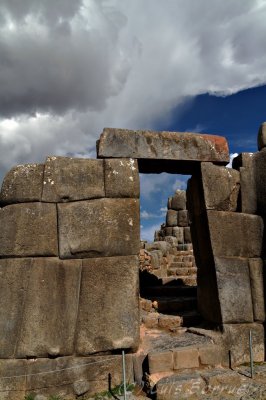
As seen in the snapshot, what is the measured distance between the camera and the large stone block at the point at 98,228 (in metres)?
5.16

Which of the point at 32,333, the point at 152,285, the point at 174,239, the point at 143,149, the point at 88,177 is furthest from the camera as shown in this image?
the point at 174,239

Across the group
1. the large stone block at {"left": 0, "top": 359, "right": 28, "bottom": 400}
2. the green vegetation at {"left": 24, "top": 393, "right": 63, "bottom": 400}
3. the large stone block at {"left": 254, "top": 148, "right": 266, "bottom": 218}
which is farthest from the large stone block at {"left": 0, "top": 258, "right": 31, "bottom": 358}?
the large stone block at {"left": 254, "top": 148, "right": 266, "bottom": 218}

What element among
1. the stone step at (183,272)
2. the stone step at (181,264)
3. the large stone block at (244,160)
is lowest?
Answer: the stone step at (183,272)

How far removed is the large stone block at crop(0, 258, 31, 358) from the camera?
16.0 feet

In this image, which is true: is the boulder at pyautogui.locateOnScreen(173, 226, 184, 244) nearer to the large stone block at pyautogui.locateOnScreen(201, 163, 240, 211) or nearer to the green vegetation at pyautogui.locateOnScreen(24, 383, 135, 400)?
the large stone block at pyautogui.locateOnScreen(201, 163, 240, 211)

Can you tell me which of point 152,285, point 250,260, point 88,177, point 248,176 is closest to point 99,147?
point 88,177

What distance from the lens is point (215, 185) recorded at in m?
5.92

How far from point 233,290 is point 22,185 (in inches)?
135

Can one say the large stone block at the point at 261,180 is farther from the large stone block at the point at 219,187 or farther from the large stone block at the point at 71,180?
the large stone block at the point at 71,180

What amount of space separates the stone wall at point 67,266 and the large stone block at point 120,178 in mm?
14

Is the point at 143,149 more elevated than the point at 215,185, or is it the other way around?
the point at 143,149

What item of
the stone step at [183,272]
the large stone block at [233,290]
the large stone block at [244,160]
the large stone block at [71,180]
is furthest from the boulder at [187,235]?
the large stone block at [71,180]

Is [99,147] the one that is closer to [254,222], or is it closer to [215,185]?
[215,185]

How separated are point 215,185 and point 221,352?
2.46 meters
